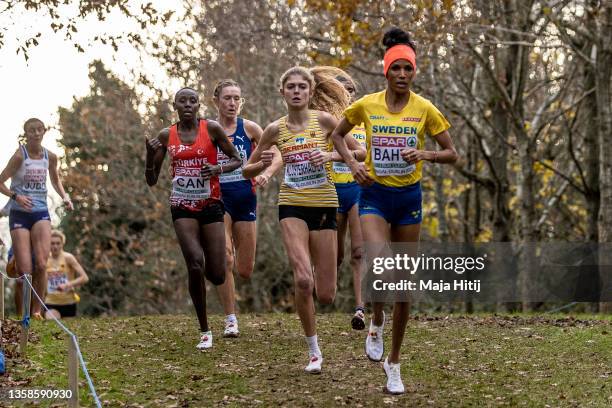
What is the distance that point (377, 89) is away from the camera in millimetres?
23531

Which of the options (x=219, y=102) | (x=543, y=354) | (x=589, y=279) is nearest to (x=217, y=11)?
(x=589, y=279)

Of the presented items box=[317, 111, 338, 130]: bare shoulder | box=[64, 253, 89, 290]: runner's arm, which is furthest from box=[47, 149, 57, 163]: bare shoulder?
box=[317, 111, 338, 130]: bare shoulder

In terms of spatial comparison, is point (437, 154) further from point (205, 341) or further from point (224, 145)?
point (205, 341)

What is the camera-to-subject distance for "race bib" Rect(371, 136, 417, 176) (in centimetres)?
775

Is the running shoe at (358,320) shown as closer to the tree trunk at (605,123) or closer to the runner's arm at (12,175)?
the runner's arm at (12,175)

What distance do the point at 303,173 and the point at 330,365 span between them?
1.81 m

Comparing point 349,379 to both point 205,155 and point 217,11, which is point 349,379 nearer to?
point 205,155

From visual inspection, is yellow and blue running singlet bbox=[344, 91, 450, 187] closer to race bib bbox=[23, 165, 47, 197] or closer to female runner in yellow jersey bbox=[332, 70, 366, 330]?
female runner in yellow jersey bbox=[332, 70, 366, 330]

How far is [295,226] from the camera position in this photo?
841 cm

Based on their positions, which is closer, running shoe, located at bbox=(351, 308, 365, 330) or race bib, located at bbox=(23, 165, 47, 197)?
running shoe, located at bbox=(351, 308, 365, 330)

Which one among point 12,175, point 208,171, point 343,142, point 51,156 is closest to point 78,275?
point 51,156

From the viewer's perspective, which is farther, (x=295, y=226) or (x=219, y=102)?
(x=219, y=102)

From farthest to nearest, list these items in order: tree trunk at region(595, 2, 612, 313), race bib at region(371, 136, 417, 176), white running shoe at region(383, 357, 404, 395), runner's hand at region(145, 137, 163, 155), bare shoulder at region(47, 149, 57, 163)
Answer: tree trunk at region(595, 2, 612, 313), bare shoulder at region(47, 149, 57, 163), runner's hand at region(145, 137, 163, 155), white running shoe at region(383, 357, 404, 395), race bib at region(371, 136, 417, 176)

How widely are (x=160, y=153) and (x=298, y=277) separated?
7.50 feet
